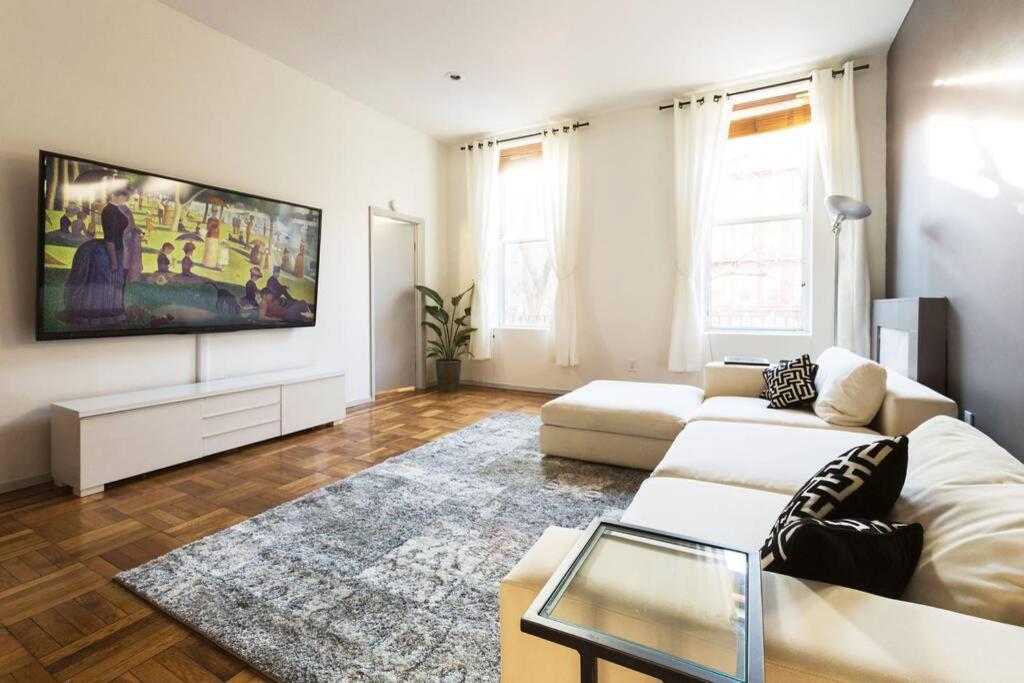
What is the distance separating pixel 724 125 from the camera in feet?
14.4

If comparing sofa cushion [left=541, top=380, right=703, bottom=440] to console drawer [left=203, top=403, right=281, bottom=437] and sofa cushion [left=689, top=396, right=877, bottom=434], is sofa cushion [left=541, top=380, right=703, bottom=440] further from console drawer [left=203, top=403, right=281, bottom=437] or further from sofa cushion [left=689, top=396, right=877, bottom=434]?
console drawer [left=203, top=403, right=281, bottom=437]

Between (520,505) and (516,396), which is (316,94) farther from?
(520,505)

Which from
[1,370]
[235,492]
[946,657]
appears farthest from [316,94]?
[946,657]

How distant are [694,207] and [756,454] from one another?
3224mm

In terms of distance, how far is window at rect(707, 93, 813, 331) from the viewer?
4.25 meters

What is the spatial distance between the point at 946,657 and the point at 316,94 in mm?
5116

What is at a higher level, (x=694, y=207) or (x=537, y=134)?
(x=537, y=134)

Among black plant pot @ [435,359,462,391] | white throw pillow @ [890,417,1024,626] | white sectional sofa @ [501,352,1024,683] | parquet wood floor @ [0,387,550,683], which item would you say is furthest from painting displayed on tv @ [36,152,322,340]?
white throw pillow @ [890,417,1024,626]

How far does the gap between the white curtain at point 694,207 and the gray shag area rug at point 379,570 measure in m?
2.11

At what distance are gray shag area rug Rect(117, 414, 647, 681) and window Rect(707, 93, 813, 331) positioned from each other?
8.20ft

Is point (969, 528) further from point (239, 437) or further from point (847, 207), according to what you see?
point (239, 437)

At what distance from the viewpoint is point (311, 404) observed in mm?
3801

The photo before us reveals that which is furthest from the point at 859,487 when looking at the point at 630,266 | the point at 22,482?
the point at 630,266

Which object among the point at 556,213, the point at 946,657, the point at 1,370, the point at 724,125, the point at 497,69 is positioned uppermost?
the point at 497,69
